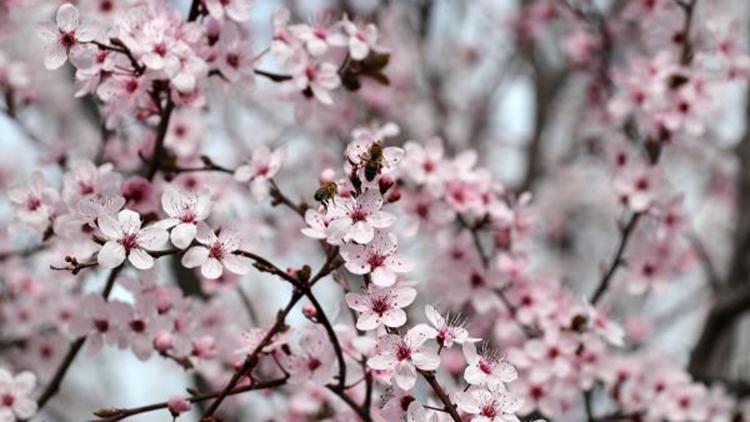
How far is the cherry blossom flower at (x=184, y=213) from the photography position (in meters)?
2.02

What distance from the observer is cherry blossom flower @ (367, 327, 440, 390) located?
192 cm

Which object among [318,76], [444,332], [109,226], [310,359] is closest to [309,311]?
[310,359]

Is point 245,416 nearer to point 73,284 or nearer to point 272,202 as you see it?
point 73,284

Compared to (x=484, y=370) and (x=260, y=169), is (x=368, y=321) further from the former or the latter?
(x=260, y=169)

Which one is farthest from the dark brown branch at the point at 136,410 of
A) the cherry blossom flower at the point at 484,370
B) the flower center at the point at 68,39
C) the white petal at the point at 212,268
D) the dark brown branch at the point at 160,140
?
the flower center at the point at 68,39

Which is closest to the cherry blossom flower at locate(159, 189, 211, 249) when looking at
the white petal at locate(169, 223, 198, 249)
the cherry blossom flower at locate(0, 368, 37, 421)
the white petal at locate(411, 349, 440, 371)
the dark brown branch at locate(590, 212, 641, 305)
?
the white petal at locate(169, 223, 198, 249)

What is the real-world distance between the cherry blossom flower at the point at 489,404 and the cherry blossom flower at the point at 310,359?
1.58 ft

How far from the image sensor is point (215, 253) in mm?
2061

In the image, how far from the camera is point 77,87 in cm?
258

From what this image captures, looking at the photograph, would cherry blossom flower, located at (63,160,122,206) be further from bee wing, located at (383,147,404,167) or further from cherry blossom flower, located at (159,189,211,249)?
bee wing, located at (383,147,404,167)

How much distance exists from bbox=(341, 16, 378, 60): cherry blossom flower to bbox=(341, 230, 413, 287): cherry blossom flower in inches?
33.8

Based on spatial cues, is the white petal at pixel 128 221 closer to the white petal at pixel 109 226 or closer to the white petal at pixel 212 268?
the white petal at pixel 109 226

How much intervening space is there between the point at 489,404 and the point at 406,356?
7.4 inches

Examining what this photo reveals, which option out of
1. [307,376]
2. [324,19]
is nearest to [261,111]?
[324,19]
